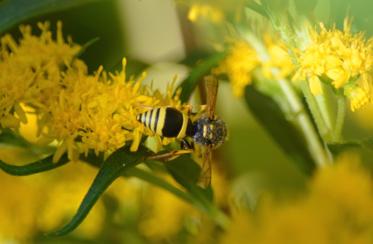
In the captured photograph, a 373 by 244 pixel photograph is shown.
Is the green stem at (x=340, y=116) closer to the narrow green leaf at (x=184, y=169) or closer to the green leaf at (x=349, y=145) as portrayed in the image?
the green leaf at (x=349, y=145)

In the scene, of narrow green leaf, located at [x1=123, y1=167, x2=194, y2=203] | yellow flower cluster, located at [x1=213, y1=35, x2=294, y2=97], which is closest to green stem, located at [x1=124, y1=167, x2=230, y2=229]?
narrow green leaf, located at [x1=123, y1=167, x2=194, y2=203]

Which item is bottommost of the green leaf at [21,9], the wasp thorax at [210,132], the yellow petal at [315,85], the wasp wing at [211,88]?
the wasp thorax at [210,132]

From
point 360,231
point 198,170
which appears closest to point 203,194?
point 198,170

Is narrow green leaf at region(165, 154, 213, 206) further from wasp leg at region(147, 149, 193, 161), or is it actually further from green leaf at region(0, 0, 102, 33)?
green leaf at region(0, 0, 102, 33)

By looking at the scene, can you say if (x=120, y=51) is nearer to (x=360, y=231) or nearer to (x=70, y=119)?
(x=70, y=119)

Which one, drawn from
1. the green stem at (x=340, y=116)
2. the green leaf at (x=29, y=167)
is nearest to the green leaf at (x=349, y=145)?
the green stem at (x=340, y=116)

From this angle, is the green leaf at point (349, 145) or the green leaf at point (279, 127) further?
the green leaf at point (279, 127)

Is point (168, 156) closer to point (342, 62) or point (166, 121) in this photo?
point (166, 121)
